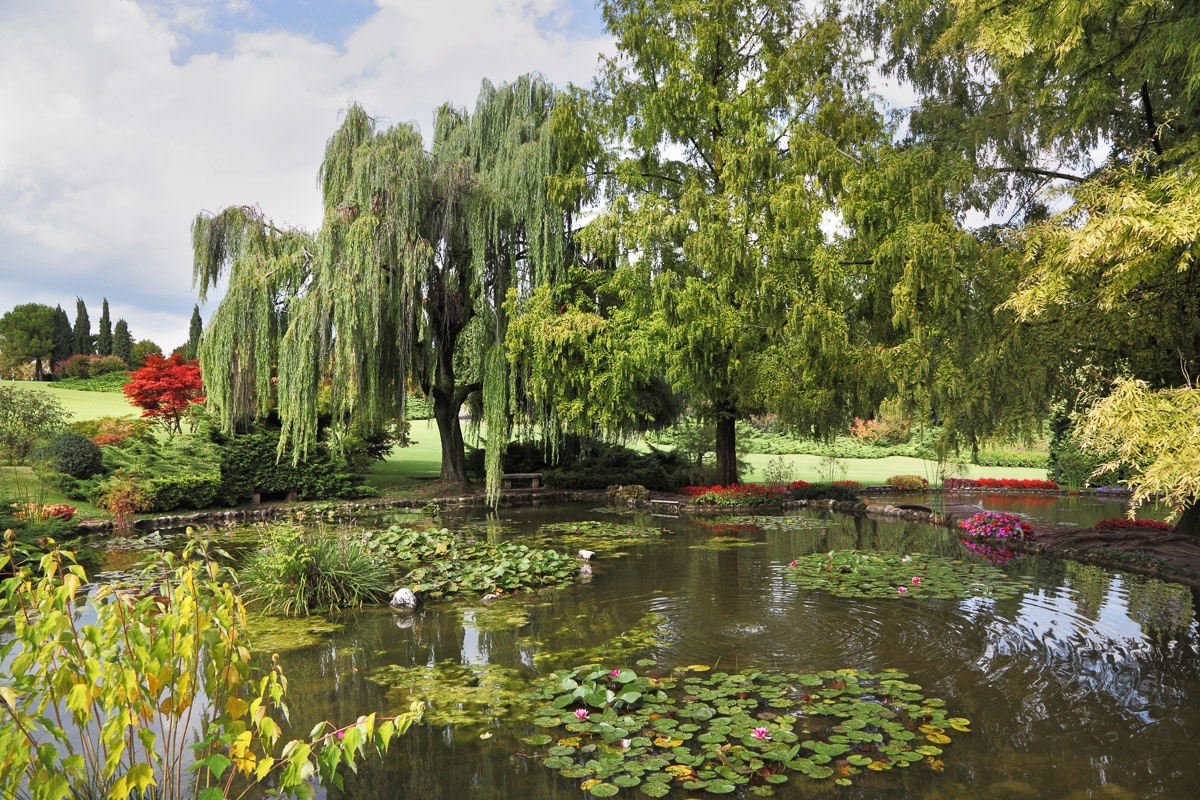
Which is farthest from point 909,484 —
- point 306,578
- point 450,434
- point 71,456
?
point 71,456

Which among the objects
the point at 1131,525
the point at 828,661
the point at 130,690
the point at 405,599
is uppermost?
the point at 130,690

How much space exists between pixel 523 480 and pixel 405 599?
10662 millimetres

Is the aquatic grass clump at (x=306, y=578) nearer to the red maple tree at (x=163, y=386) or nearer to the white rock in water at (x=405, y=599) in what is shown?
the white rock in water at (x=405, y=599)

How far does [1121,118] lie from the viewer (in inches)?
345

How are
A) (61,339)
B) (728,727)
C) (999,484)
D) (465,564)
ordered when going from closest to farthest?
1. (728,727)
2. (465,564)
3. (999,484)
4. (61,339)

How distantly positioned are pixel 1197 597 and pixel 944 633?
122 inches

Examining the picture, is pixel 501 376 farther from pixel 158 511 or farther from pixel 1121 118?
pixel 1121 118

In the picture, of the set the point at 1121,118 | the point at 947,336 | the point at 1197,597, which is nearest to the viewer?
the point at 1197,597

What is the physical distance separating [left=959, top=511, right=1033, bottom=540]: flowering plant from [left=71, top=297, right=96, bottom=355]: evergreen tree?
118 ft

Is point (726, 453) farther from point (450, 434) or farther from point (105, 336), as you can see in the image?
point (105, 336)

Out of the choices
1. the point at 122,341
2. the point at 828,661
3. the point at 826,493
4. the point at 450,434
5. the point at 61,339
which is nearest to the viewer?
the point at 828,661

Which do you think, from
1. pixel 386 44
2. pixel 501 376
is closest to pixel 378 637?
pixel 501 376

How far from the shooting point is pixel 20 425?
1275 cm

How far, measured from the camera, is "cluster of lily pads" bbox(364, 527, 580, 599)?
276 inches
